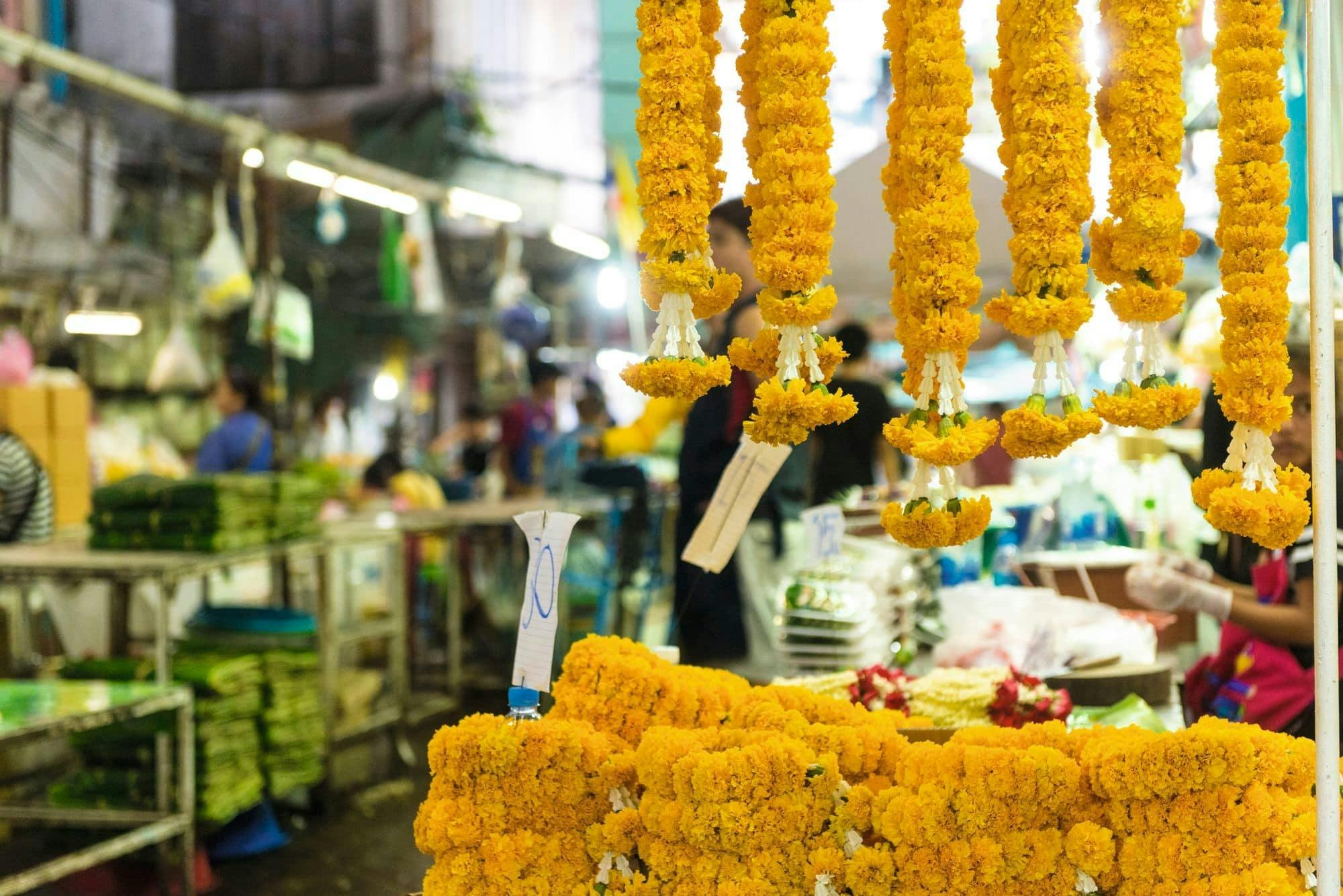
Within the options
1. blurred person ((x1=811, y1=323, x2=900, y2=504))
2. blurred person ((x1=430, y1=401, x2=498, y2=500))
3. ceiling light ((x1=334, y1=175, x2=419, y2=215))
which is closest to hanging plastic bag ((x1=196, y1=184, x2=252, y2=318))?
ceiling light ((x1=334, y1=175, x2=419, y2=215))

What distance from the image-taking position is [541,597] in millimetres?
1936

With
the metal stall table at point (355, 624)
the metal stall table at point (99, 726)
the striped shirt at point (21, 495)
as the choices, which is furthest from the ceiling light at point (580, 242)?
the metal stall table at point (99, 726)

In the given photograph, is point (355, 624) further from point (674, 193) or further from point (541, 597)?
point (674, 193)

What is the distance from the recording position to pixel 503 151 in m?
16.4

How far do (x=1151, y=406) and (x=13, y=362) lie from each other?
25.3 ft

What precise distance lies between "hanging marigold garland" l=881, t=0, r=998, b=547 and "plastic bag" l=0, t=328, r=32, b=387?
7.28 m

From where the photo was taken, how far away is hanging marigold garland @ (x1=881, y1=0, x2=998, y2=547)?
5.48 ft

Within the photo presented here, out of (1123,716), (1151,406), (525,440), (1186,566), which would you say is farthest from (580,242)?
(1151,406)

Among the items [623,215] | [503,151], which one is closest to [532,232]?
[623,215]

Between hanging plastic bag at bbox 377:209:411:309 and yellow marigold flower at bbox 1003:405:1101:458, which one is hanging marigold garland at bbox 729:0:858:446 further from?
hanging plastic bag at bbox 377:209:411:309

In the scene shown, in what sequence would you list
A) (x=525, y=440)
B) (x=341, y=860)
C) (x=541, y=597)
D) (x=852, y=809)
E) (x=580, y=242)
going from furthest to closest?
(x=580, y=242) → (x=525, y=440) → (x=341, y=860) → (x=541, y=597) → (x=852, y=809)

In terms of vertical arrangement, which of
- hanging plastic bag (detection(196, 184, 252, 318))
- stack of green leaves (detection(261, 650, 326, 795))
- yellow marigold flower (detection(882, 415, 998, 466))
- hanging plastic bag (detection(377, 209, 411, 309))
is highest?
hanging plastic bag (detection(377, 209, 411, 309))

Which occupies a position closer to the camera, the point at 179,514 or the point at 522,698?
the point at 522,698

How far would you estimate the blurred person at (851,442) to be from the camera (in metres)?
5.90
